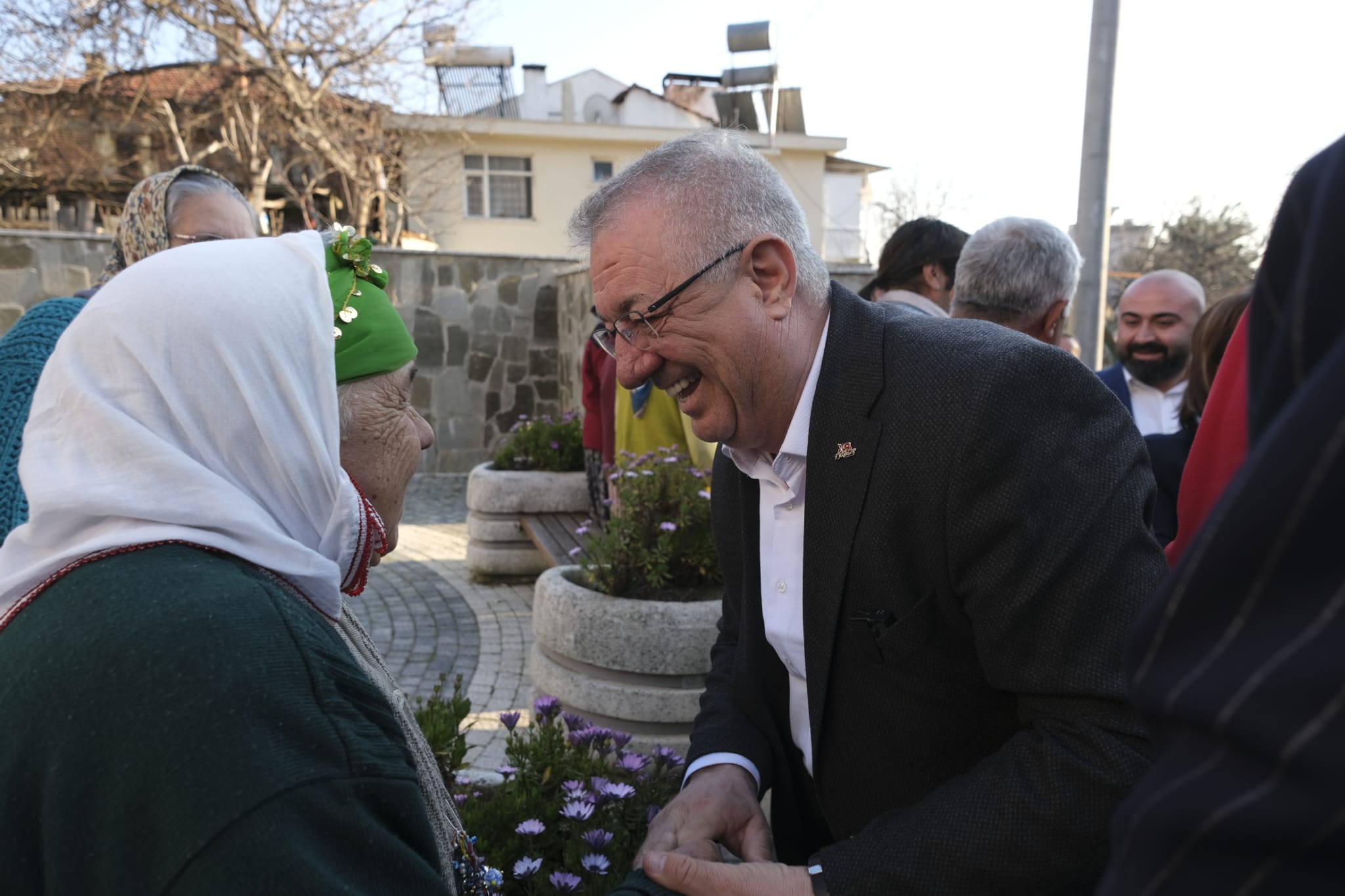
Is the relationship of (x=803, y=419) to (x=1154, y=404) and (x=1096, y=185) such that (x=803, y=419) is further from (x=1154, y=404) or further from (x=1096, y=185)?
(x=1096, y=185)

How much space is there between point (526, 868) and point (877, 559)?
96cm

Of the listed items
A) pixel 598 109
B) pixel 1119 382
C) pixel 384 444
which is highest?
pixel 598 109

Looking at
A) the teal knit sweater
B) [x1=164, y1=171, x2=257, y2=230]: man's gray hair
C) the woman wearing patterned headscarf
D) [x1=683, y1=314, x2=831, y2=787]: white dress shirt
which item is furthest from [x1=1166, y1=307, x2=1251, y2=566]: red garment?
[x1=164, y1=171, x2=257, y2=230]: man's gray hair

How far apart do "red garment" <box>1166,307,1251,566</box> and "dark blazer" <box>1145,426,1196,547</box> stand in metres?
1.66

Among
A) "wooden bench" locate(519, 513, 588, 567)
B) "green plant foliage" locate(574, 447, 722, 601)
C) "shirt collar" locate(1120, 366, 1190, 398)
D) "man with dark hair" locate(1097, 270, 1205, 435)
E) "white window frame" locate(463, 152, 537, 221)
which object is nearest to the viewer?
"green plant foliage" locate(574, 447, 722, 601)

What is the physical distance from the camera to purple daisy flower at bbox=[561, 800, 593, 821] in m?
1.91

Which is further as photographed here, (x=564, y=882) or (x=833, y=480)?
(x=564, y=882)

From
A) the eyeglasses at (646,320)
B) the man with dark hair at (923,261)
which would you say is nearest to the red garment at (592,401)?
the man with dark hair at (923,261)

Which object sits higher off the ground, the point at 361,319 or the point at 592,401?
the point at 361,319

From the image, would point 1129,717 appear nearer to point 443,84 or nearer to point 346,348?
point 346,348

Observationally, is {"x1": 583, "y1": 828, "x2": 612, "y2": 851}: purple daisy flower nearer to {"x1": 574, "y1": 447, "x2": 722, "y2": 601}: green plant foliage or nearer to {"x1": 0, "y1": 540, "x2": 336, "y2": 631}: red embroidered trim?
{"x1": 0, "y1": 540, "x2": 336, "y2": 631}: red embroidered trim

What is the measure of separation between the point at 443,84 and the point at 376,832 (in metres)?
21.7

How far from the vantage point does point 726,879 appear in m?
1.51

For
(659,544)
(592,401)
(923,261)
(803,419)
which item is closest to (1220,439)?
(803,419)
